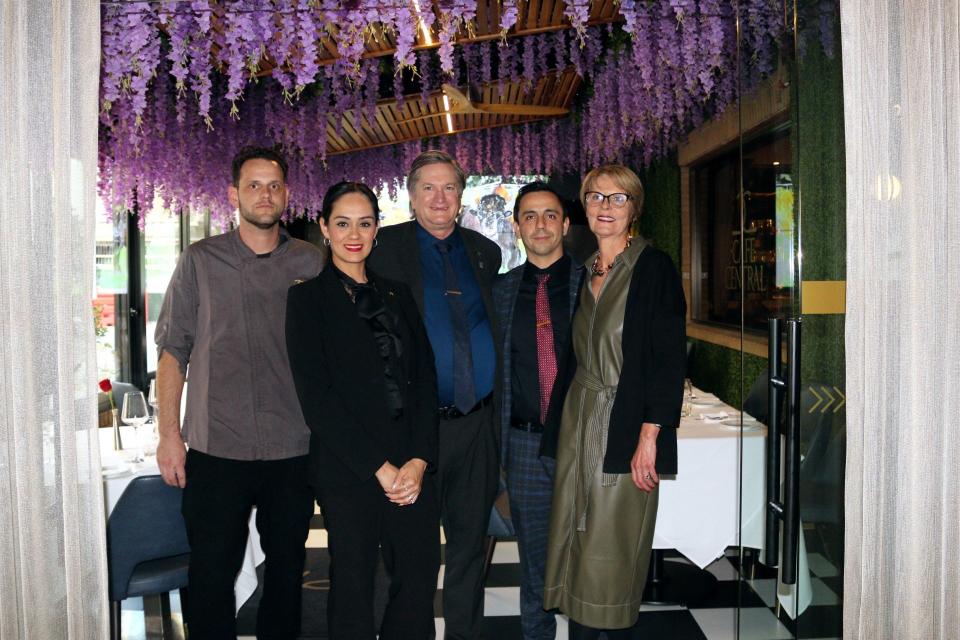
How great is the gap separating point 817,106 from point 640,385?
0.85 meters

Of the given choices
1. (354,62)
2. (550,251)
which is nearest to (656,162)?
(354,62)

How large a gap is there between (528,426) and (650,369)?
480mm

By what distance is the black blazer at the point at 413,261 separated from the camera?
2.47 metres

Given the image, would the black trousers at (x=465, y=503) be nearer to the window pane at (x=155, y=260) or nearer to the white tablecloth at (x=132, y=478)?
the white tablecloth at (x=132, y=478)

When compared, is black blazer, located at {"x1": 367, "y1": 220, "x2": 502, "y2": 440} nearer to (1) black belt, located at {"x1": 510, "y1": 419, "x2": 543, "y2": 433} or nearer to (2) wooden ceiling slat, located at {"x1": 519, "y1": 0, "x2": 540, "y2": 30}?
(1) black belt, located at {"x1": 510, "y1": 419, "x2": 543, "y2": 433}

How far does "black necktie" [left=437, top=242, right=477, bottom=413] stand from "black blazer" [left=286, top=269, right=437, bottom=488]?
15 cm

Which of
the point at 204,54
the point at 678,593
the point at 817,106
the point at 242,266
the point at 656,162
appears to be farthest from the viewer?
the point at 656,162

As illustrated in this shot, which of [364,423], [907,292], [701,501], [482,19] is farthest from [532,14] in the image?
[907,292]

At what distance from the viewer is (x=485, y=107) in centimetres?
546

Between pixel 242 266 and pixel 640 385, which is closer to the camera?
pixel 640 385

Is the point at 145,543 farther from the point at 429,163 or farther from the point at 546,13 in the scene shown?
the point at 546,13

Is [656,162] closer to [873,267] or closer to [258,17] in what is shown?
[258,17]

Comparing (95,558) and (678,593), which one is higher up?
(95,558)

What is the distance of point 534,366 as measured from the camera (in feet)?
8.06
